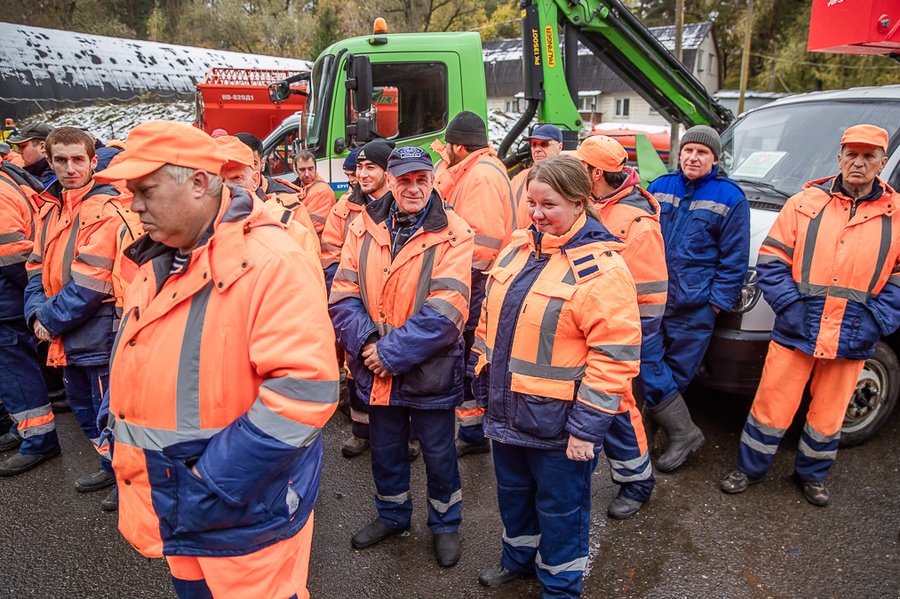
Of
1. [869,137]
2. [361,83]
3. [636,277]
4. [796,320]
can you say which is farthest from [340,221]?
[869,137]

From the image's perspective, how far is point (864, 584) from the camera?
3.04 m

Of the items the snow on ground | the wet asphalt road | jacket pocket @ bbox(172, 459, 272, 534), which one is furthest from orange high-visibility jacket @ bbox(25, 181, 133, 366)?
the snow on ground

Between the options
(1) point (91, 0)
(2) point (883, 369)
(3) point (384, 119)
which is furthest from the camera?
(1) point (91, 0)

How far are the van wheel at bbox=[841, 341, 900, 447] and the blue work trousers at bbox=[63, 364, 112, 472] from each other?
15.9 ft

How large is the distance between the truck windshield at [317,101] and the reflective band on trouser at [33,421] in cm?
341

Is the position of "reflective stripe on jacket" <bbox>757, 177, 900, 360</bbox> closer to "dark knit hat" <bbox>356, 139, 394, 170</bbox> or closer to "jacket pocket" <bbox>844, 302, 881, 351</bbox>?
"jacket pocket" <bbox>844, 302, 881, 351</bbox>

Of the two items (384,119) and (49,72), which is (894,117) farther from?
(49,72)

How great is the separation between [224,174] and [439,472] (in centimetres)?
226

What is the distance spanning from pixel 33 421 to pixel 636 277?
163 inches

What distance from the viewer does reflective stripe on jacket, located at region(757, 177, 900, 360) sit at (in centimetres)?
335

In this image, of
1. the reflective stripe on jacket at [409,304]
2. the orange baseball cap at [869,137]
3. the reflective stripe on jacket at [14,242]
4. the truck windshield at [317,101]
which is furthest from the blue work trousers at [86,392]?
the orange baseball cap at [869,137]

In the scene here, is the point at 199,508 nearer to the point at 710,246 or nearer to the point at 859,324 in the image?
the point at 710,246

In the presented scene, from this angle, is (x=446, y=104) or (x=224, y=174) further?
(x=446, y=104)

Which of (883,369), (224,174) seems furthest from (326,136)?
(883,369)
